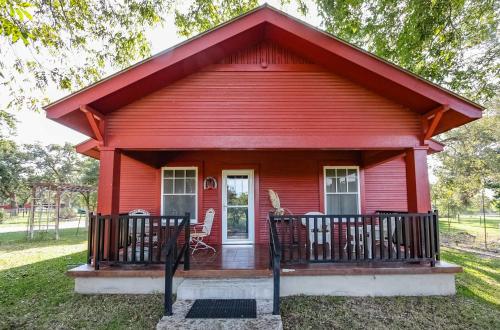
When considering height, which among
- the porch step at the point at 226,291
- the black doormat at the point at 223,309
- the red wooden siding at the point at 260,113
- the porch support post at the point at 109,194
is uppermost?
the red wooden siding at the point at 260,113

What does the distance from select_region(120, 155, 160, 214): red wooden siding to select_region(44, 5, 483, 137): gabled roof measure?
2.78 m

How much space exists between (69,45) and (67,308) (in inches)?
210

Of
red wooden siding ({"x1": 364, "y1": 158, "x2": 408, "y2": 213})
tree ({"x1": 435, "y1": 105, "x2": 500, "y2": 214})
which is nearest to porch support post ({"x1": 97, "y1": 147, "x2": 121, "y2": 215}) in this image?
red wooden siding ({"x1": 364, "y1": 158, "x2": 408, "y2": 213})

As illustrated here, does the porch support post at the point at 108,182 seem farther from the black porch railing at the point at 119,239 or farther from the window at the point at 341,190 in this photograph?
the window at the point at 341,190

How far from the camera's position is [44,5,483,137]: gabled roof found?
454 cm

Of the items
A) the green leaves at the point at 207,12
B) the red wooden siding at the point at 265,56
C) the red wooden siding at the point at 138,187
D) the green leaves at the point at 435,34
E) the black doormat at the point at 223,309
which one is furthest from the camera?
the green leaves at the point at 207,12

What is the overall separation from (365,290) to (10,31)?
5.64 meters

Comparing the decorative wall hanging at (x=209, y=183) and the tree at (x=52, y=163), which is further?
the tree at (x=52, y=163)

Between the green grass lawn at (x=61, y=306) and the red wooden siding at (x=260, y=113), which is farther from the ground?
the red wooden siding at (x=260, y=113)

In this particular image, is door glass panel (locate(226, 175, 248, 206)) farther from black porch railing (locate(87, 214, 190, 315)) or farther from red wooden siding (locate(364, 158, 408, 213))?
red wooden siding (locate(364, 158, 408, 213))

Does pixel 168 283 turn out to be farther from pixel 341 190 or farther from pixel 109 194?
pixel 341 190

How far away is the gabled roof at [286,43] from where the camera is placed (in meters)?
4.54

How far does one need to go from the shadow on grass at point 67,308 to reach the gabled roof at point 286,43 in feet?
9.08

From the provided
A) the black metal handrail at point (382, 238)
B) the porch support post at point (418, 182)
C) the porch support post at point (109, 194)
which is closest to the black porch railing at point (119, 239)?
the porch support post at point (109, 194)
